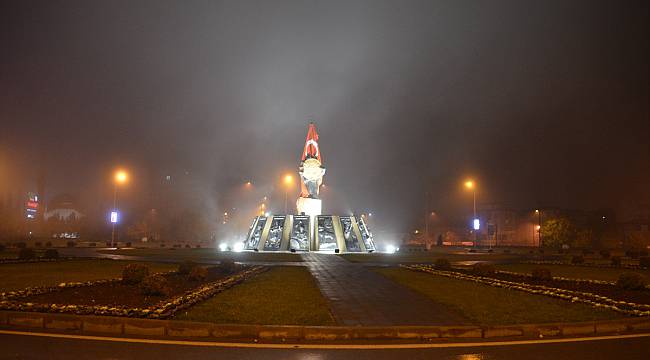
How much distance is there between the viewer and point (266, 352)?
9.94 metres

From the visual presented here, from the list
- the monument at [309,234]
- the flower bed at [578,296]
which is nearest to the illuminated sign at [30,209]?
the monument at [309,234]

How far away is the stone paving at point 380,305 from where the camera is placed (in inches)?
502

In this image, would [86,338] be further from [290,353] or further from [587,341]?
[587,341]

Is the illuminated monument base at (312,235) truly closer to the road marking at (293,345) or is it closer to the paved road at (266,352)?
the road marking at (293,345)

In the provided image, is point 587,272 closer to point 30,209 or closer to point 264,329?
point 264,329

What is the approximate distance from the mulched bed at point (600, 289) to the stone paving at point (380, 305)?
6.42 meters

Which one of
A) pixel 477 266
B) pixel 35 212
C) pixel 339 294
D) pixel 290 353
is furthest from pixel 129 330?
pixel 35 212

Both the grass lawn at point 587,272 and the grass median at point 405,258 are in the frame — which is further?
the grass median at point 405,258

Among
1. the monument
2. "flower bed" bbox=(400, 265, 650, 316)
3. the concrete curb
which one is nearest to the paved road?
the concrete curb

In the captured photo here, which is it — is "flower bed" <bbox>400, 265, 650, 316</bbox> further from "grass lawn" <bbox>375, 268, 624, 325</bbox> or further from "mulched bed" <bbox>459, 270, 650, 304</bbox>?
"mulched bed" <bbox>459, 270, 650, 304</bbox>

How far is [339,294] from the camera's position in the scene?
1772cm

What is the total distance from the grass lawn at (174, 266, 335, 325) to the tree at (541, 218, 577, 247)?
77.2 m

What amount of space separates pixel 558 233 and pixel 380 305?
80.4 meters

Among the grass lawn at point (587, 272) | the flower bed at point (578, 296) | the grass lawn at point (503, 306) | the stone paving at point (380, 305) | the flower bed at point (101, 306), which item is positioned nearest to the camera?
the flower bed at point (101, 306)
